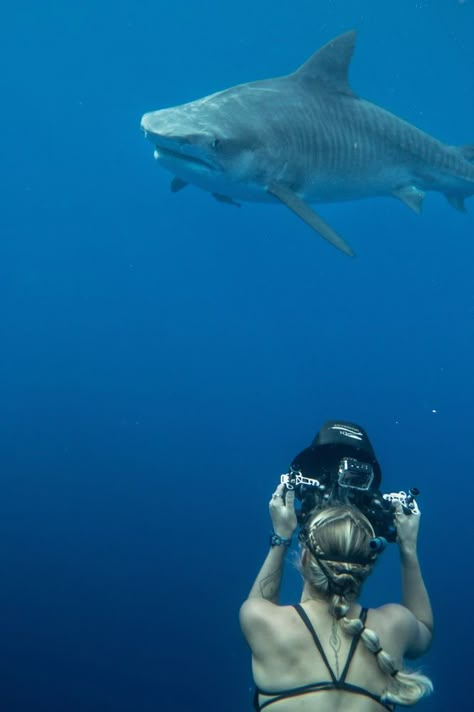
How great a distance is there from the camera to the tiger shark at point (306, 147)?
6.15 metres

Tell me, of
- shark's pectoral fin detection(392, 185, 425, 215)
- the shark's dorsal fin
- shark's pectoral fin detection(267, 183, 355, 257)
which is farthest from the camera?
shark's pectoral fin detection(392, 185, 425, 215)

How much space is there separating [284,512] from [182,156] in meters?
4.13

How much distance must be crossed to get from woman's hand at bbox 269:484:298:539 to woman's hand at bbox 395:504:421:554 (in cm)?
55

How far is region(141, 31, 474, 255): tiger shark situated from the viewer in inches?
242

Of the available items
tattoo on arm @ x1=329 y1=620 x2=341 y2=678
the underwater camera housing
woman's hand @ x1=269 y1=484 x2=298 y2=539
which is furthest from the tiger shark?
tattoo on arm @ x1=329 y1=620 x2=341 y2=678

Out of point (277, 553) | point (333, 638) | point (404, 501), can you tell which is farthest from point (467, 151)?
point (333, 638)

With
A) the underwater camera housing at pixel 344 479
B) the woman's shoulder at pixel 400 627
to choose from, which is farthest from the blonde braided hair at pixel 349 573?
the underwater camera housing at pixel 344 479

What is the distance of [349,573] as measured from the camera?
2.61 m

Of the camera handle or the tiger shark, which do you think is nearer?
the camera handle

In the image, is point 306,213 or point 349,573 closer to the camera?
point 349,573

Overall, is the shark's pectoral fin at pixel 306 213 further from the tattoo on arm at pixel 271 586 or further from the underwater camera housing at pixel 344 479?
the tattoo on arm at pixel 271 586

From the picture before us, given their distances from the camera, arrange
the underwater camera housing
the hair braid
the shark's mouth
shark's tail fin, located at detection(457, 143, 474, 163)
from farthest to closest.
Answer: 1. shark's tail fin, located at detection(457, 143, 474, 163)
2. the shark's mouth
3. the underwater camera housing
4. the hair braid

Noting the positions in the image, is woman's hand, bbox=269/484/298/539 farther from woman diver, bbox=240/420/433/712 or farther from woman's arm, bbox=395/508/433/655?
woman's arm, bbox=395/508/433/655

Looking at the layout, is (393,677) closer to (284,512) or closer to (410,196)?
(284,512)
